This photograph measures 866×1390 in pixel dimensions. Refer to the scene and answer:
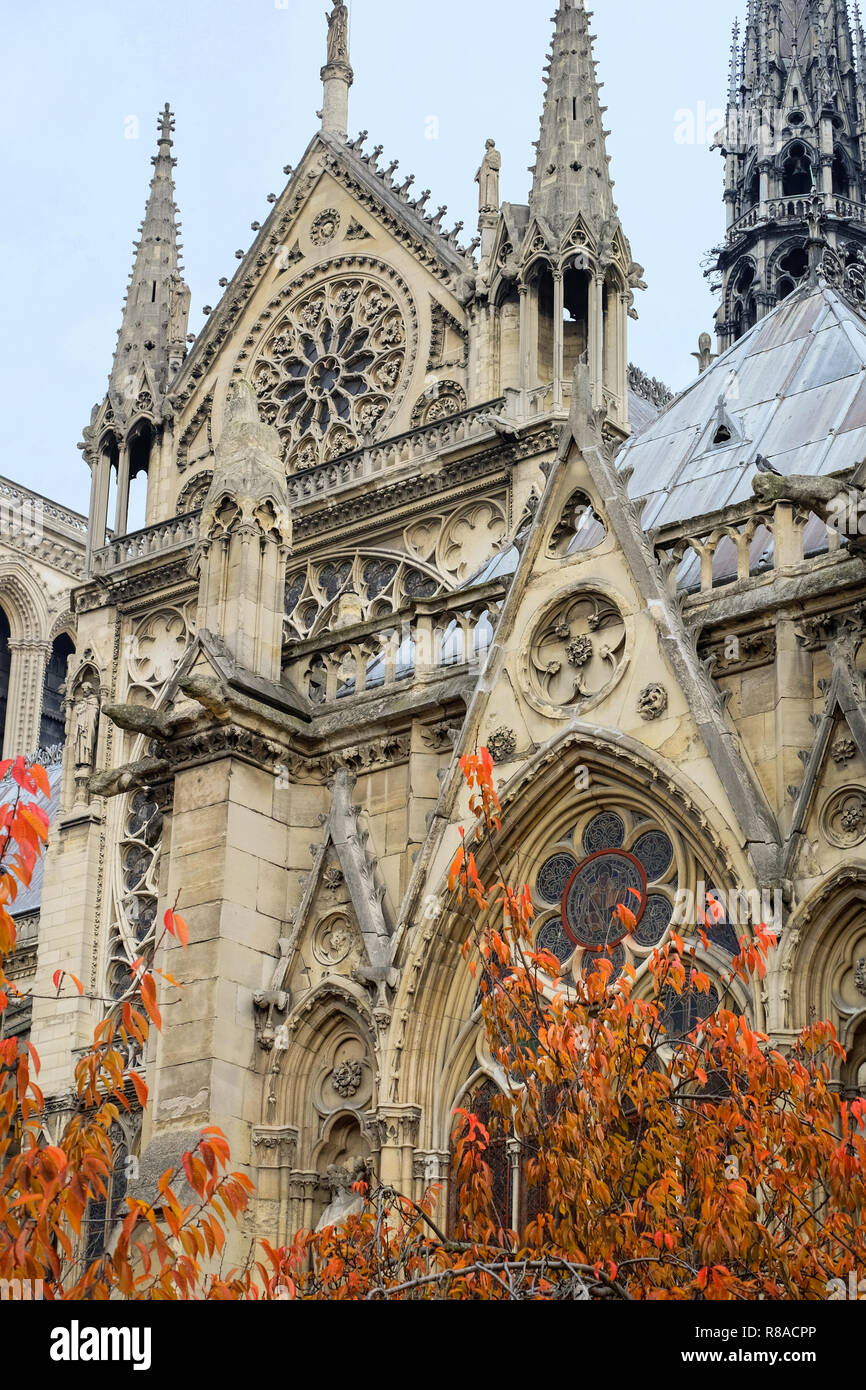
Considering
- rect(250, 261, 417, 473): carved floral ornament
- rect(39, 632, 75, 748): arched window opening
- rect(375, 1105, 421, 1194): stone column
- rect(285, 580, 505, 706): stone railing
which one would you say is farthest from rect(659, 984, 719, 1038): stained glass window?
rect(39, 632, 75, 748): arched window opening

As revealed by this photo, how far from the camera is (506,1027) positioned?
524 inches

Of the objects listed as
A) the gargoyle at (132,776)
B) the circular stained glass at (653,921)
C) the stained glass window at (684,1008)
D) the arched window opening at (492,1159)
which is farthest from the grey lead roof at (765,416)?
the arched window opening at (492,1159)

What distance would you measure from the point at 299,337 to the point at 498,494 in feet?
22.6

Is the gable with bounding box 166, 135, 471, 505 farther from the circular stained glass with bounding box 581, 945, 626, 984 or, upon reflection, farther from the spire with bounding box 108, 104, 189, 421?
the circular stained glass with bounding box 581, 945, 626, 984

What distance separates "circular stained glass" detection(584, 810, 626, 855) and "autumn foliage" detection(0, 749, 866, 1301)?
278 centimetres

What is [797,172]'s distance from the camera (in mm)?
55469

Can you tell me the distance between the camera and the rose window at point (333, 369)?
3694 cm

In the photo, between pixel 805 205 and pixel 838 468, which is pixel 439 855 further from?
pixel 805 205

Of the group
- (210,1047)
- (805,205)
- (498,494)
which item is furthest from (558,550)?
(805,205)

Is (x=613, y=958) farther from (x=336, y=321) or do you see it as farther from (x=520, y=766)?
(x=336, y=321)

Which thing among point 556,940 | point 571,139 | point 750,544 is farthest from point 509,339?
point 556,940

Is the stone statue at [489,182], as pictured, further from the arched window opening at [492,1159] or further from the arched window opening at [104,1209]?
the arched window opening at [492,1159]

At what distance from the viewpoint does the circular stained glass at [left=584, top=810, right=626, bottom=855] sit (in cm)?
1720

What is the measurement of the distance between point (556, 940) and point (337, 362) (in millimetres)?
21909
